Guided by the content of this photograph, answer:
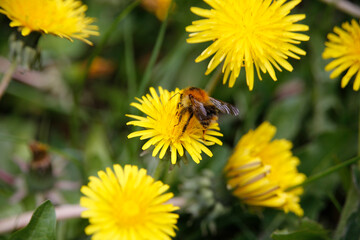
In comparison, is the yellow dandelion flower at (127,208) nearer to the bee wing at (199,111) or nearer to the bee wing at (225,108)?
the bee wing at (199,111)

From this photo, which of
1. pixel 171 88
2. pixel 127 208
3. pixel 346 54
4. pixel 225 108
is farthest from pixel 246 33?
pixel 171 88

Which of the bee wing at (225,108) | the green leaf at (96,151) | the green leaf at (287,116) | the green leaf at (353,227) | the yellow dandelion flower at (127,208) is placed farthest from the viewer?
the green leaf at (287,116)

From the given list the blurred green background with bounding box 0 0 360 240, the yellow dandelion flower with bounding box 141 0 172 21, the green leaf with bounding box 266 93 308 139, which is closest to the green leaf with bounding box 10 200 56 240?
the blurred green background with bounding box 0 0 360 240

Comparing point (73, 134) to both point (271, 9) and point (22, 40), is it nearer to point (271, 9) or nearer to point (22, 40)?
point (22, 40)

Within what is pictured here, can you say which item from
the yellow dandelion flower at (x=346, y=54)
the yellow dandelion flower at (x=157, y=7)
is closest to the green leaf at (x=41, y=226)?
the yellow dandelion flower at (x=346, y=54)

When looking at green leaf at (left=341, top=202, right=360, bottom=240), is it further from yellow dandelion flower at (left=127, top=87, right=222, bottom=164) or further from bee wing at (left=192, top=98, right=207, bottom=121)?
bee wing at (left=192, top=98, right=207, bottom=121)

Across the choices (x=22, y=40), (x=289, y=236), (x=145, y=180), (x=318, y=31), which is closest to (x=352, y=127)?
(x=318, y=31)
